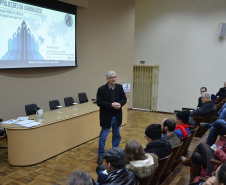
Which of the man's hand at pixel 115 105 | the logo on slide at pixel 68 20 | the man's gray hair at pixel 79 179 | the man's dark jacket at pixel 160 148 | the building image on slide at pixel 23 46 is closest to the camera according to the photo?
the man's gray hair at pixel 79 179

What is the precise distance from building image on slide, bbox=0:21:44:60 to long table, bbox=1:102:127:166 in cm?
153

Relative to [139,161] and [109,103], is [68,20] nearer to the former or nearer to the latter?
[109,103]

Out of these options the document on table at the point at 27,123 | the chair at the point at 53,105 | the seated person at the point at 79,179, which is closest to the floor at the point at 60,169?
the document on table at the point at 27,123

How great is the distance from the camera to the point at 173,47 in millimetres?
9031

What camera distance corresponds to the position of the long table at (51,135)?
11.9 ft

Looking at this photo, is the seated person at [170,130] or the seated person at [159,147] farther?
the seated person at [170,130]

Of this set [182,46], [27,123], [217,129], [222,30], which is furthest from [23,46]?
[222,30]

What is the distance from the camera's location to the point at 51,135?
157 inches

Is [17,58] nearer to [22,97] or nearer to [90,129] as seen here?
[22,97]

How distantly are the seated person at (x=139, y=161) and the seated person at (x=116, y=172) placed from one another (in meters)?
0.10

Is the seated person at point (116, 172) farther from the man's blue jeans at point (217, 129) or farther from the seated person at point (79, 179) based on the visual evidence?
the man's blue jeans at point (217, 129)

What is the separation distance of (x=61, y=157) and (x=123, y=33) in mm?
5566

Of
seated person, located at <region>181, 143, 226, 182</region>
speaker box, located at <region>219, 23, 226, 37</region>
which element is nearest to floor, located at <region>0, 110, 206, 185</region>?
seated person, located at <region>181, 143, 226, 182</region>

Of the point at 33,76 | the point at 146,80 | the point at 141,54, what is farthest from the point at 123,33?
the point at 33,76
